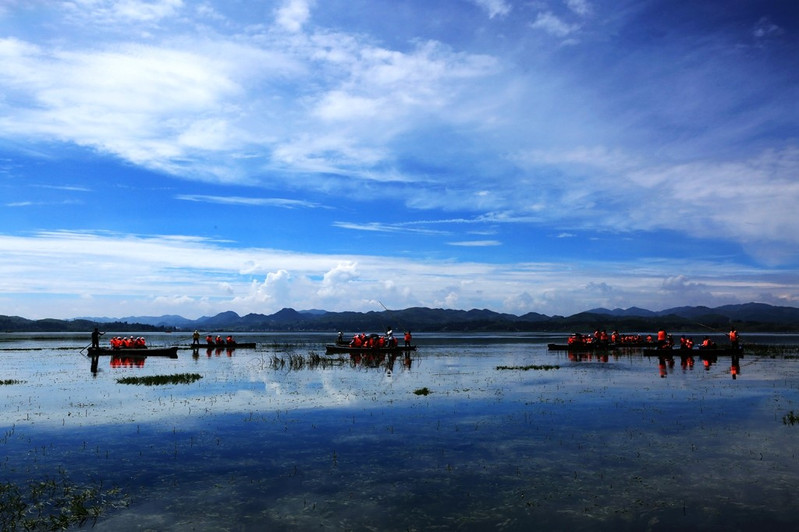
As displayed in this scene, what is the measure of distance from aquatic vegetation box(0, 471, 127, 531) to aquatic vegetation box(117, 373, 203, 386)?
21320 millimetres

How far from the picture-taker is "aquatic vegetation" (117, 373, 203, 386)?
35562 millimetres

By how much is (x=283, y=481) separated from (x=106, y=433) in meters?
9.45

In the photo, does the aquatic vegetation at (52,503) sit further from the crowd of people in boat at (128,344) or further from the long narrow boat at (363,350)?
the crowd of people in boat at (128,344)

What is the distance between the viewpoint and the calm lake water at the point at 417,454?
41.2 ft

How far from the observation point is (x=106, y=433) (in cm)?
2059

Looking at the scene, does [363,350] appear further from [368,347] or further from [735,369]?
[735,369]

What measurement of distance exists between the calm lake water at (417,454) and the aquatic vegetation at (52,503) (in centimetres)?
35

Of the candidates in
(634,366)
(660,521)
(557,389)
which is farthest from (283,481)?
(634,366)

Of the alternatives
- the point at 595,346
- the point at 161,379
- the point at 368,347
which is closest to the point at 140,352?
the point at 368,347

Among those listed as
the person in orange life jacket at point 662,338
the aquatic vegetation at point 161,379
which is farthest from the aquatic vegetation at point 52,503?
the person in orange life jacket at point 662,338

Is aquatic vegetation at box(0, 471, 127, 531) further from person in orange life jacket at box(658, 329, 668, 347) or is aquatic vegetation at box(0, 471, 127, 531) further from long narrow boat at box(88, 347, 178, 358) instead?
person in orange life jacket at box(658, 329, 668, 347)

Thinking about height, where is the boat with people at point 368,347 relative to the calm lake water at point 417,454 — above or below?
above

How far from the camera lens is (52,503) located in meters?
13.1

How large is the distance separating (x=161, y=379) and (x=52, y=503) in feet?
81.4
